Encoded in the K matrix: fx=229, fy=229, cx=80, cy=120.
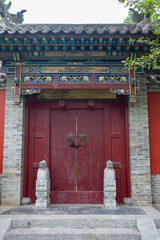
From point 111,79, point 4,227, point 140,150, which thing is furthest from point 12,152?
point 140,150

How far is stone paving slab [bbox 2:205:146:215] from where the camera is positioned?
4797mm

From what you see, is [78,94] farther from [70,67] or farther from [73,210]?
[73,210]

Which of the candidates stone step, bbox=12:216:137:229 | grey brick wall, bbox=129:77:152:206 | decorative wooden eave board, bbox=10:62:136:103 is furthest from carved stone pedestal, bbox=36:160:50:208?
grey brick wall, bbox=129:77:152:206

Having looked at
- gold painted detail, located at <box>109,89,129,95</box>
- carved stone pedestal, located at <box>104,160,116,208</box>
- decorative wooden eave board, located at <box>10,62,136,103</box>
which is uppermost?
decorative wooden eave board, located at <box>10,62,136,103</box>

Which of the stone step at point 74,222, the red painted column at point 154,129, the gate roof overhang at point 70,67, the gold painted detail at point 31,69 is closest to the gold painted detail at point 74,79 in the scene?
the gate roof overhang at point 70,67

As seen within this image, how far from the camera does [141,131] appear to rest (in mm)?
5566

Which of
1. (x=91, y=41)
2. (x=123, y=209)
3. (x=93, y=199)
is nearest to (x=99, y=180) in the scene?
(x=93, y=199)

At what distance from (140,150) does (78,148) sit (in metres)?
1.58

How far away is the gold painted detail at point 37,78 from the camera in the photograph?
214 inches

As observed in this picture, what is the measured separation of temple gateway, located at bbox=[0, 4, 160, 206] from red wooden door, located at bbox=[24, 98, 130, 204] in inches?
1.0

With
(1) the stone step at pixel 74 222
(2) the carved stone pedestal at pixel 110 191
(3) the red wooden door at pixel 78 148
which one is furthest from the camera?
(3) the red wooden door at pixel 78 148

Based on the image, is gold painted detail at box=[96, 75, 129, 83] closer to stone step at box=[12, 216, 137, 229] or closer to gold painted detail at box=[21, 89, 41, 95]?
gold painted detail at box=[21, 89, 41, 95]

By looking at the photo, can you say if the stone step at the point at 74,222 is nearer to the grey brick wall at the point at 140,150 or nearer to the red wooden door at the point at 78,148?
the grey brick wall at the point at 140,150

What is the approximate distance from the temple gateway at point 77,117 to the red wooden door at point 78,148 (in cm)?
2
